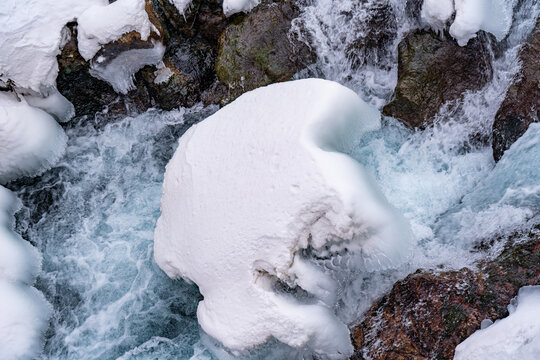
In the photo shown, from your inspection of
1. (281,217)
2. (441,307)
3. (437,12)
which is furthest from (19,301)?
(437,12)

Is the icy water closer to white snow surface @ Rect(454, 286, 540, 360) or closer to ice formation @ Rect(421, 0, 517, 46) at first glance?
ice formation @ Rect(421, 0, 517, 46)

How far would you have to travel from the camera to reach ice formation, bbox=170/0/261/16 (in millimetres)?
4746

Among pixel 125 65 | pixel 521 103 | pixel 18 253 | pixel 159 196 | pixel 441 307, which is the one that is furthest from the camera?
pixel 125 65

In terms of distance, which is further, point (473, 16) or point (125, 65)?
point (125, 65)

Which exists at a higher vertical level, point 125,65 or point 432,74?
point 125,65

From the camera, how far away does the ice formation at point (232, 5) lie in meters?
4.75

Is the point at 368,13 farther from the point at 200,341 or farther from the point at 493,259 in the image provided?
the point at 200,341

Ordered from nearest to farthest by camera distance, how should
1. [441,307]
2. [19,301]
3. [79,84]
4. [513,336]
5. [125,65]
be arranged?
[513,336] < [441,307] < [19,301] < [125,65] < [79,84]

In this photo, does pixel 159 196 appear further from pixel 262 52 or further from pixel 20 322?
pixel 262 52

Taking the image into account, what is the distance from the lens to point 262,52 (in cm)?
467

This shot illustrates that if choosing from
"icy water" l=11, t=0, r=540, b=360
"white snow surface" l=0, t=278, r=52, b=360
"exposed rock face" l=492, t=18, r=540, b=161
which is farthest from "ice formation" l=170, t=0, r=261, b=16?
"white snow surface" l=0, t=278, r=52, b=360

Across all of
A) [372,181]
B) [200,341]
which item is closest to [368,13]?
[372,181]

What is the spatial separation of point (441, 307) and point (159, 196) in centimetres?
274

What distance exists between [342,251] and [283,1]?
2681 mm
